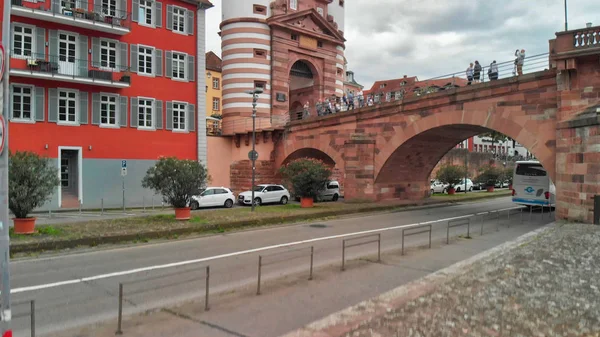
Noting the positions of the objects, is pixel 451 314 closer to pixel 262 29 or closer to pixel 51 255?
pixel 51 255

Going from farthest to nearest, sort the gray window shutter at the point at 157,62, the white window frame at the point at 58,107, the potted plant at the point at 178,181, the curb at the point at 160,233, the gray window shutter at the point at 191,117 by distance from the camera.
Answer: the gray window shutter at the point at 191,117 → the gray window shutter at the point at 157,62 → the white window frame at the point at 58,107 → the potted plant at the point at 178,181 → the curb at the point at 160,233

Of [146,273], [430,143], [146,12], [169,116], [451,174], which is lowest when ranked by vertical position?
[146,273]

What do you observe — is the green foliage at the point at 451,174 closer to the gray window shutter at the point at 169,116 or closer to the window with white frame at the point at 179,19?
the gray window shutter at the point at 169,116

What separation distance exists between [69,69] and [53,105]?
7.74 ft

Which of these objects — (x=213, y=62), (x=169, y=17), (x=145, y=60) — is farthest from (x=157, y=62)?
(x=213, y=62)

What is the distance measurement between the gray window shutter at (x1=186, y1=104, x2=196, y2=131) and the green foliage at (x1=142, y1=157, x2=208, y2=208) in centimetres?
1630

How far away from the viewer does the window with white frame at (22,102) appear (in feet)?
88.9

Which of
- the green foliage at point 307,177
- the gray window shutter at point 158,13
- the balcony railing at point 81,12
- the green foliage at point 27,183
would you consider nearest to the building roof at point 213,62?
the gray window shutter at point 158,13

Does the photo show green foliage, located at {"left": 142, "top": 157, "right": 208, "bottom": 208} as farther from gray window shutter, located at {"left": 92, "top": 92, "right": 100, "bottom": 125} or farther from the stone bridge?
the stone bridge

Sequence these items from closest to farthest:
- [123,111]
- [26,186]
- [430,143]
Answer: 1. [26,186]
2. [430,143]
3. [123,111]

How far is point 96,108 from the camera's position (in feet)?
97.6

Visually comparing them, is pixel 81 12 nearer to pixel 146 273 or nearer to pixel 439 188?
pixel 146 273

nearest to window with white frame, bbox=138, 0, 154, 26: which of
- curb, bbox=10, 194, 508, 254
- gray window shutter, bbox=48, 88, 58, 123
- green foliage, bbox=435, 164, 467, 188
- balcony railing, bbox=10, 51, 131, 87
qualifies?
balcony railing, bbox=10, 51, 131, 87

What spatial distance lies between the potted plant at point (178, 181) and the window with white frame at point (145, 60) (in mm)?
15842
